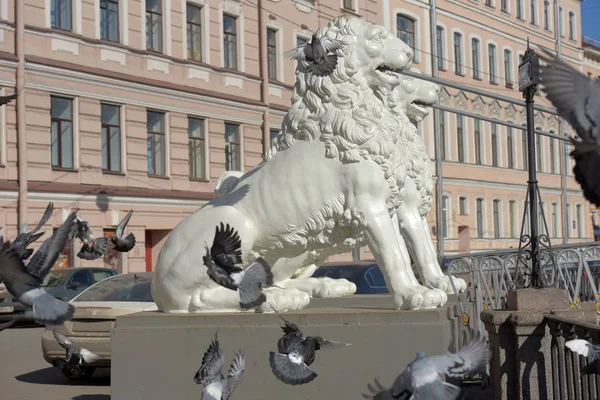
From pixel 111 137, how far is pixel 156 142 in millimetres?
1692

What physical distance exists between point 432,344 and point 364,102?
1590 mm

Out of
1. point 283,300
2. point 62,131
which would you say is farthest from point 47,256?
point 62,131

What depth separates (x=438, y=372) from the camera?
4199 millimetres

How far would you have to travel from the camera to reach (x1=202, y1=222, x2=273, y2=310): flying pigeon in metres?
5.02

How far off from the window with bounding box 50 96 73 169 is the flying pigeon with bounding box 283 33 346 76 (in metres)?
17.4

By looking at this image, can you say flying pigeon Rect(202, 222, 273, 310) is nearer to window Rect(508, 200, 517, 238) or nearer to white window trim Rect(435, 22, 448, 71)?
white window trim Rect(435, 22, 448, 71)

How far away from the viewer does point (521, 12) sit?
45.3 m

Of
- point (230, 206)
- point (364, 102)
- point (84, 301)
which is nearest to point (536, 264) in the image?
point (364, 102)

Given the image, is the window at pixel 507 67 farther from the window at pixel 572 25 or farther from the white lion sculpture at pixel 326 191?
the white lion sculpture at pixel 326 191

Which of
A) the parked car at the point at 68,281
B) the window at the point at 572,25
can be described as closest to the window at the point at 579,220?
the window at the point at 572,25

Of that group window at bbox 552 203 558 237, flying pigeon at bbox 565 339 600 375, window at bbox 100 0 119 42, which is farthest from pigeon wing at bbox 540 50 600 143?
window at bbox 552 203 558 237

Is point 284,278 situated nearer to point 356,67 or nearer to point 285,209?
point 285,209

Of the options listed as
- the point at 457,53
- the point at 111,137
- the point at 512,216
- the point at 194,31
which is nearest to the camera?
the point at 111,137

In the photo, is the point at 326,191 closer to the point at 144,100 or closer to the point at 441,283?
the point at 441,283
